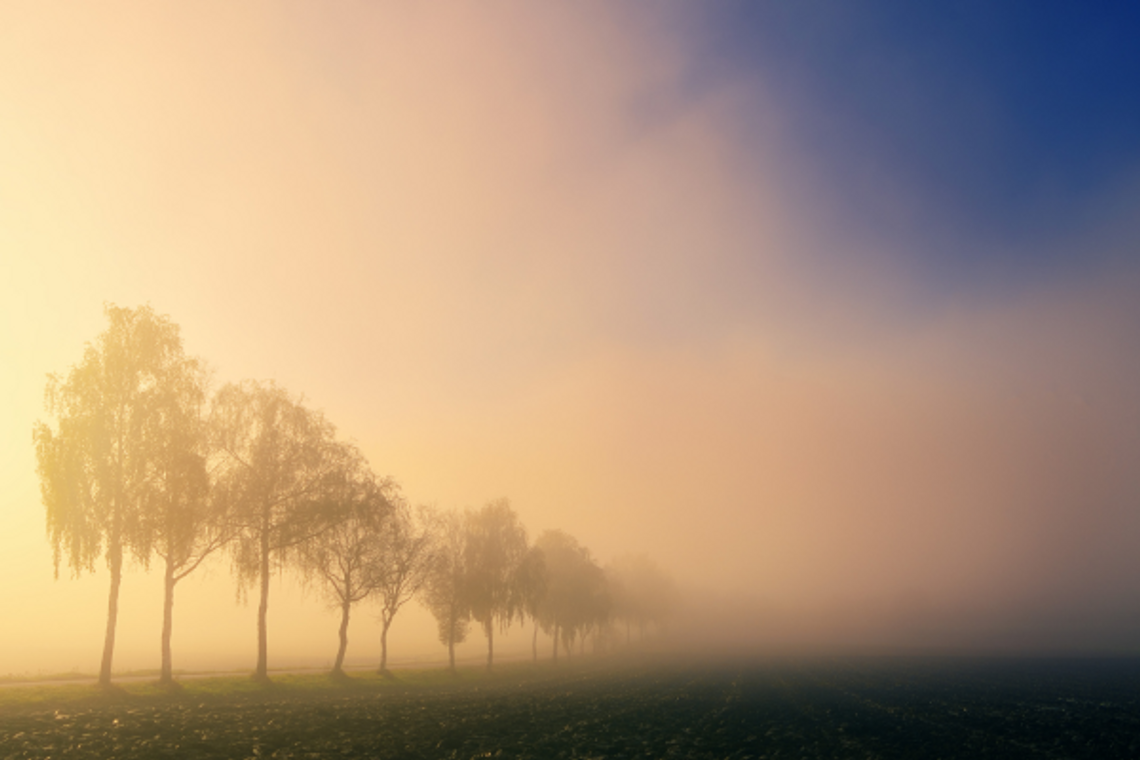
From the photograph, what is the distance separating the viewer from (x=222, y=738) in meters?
24.8

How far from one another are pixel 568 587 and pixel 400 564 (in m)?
46.8

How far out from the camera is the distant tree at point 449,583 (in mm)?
75125

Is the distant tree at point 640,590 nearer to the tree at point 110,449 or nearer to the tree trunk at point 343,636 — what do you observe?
the tree trunk at point 343,636

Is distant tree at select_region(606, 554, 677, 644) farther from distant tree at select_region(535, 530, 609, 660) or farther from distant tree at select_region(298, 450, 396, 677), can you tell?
distant tree at select_region(298, 450, 396, 677)

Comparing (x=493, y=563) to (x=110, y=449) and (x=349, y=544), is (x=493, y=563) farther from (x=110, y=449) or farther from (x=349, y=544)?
(x=110, y=449)

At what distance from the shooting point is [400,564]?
66875 millimetres

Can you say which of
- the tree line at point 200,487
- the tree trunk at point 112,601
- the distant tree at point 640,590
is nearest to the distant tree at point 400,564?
the tree line at point 200,487

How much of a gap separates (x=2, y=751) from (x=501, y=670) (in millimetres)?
70752

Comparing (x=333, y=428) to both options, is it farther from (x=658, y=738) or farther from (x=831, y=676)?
(x=831, y=676)

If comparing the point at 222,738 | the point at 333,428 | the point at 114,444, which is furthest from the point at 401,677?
the point at 222,738

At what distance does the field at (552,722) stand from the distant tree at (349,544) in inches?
319

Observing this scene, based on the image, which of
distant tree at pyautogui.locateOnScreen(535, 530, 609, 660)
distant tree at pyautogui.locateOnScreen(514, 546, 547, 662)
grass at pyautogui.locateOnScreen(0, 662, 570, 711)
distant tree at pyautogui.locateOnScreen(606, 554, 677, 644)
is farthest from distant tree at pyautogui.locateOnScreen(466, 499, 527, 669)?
distant tree at pyautogui.locateOnScreen(606, 554, 677, 644)

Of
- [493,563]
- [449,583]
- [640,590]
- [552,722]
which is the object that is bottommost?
[640,590]

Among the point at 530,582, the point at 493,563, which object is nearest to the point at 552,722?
the point at 493,563
